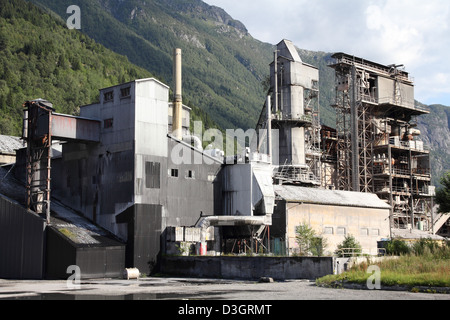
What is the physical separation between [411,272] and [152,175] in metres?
24.8

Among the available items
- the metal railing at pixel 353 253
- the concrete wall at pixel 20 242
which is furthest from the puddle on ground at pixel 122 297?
the concrete wall at pixel 20 242

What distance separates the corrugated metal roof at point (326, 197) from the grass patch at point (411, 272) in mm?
22743

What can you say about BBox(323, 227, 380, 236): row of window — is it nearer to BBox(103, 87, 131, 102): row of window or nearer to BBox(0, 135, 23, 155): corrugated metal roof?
BBox(103, 87, 131, 102): row of window

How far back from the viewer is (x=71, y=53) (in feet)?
549

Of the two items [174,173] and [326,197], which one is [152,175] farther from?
[326,197]

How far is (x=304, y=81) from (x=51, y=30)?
117948 mm

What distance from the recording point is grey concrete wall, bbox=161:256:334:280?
36.7 meters

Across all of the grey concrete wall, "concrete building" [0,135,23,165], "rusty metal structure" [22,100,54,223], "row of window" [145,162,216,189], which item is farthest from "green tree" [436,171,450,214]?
"concrete building" [0,135,23,165]

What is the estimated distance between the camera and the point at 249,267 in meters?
40.8

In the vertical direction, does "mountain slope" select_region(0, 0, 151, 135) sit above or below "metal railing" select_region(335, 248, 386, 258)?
above

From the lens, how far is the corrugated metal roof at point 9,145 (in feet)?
195

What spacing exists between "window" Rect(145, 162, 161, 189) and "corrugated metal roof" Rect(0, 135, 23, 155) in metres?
20.9

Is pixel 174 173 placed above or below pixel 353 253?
above

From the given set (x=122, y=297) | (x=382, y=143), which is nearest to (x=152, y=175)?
(x=122, y=297)
